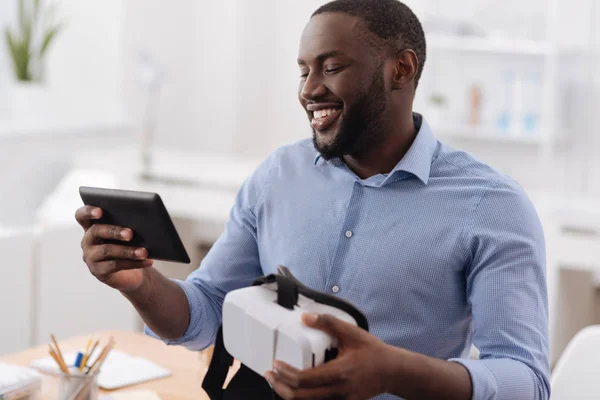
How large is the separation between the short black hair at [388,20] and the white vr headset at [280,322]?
0.52 metres

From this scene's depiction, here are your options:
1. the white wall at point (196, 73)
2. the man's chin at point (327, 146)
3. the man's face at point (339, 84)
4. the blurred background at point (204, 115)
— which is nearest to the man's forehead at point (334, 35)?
the man's face at point (339, 84)

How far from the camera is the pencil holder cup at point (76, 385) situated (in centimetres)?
152

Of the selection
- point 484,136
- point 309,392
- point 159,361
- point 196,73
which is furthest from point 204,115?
point 309,392

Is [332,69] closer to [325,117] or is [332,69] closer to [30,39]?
[325,117]

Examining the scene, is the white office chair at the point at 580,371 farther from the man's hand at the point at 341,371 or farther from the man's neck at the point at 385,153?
the man's hand at the point at 341,371

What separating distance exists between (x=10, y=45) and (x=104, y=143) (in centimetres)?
78

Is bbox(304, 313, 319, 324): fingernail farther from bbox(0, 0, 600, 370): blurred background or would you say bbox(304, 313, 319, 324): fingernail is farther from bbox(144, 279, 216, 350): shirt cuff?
bbox(0, 0, 600, 370): blurred background

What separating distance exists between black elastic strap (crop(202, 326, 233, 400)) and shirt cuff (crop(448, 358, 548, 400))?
1.18 ft

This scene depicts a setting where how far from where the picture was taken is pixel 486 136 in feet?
14.8

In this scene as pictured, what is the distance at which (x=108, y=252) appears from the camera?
1.37 metres

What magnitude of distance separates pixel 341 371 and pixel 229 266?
642mm

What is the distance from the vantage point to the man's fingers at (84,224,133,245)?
1343 millimetres

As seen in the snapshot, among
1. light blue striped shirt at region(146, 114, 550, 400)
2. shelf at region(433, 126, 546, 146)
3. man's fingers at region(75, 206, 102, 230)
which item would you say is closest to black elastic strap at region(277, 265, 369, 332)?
light blue striped shirt at region(146, 114, 550, 400)

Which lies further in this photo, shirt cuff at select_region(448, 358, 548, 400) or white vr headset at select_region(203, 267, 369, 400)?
shirt cuff at select_region(448, 358, 548, 400)
